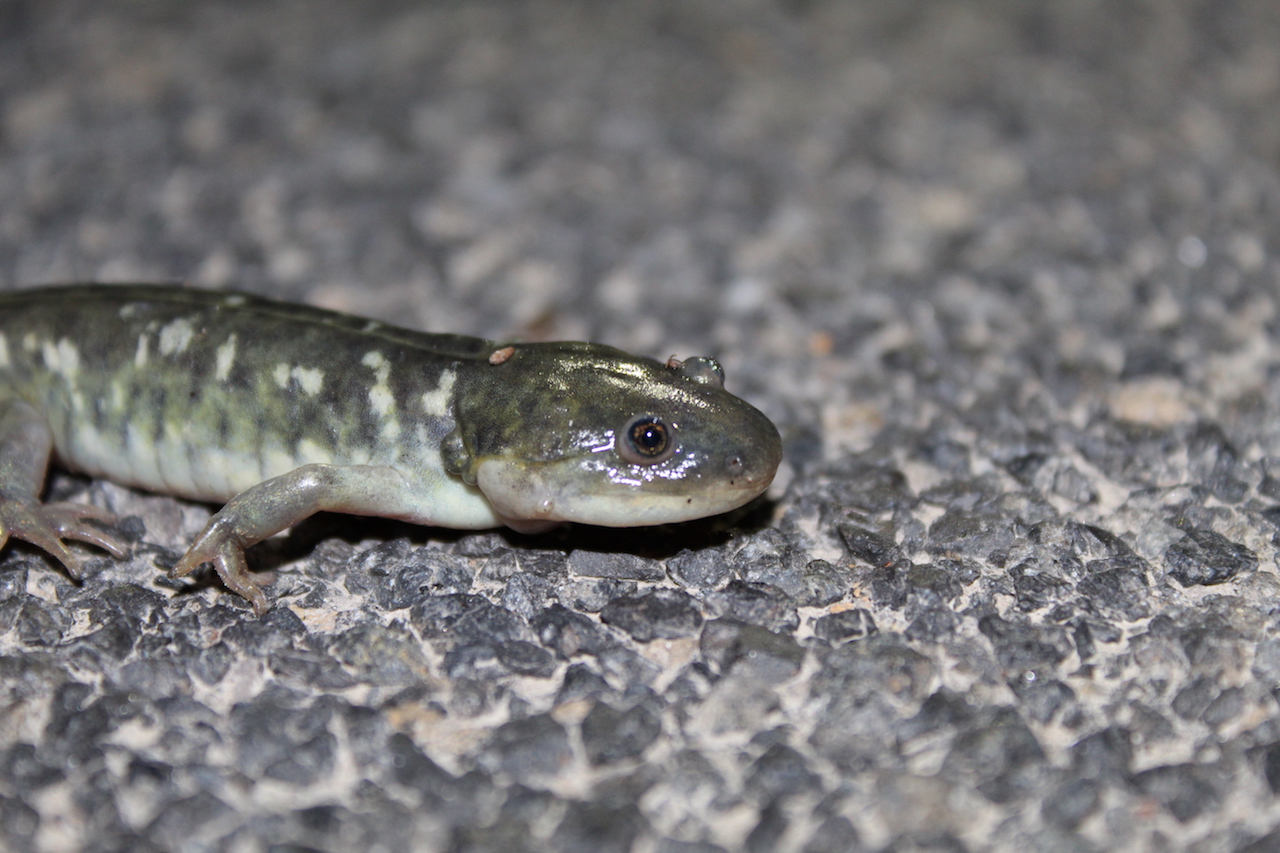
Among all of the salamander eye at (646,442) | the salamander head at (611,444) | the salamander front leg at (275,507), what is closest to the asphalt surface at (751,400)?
the salamander front leg at (275,507)

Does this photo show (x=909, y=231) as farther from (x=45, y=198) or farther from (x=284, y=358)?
(x=45, y=198)

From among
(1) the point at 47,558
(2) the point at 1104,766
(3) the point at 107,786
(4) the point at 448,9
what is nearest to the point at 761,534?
(2) the point at 1104,766

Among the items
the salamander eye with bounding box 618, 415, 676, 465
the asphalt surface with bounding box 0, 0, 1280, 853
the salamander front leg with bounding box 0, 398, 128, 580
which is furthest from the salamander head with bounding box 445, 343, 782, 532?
the salamander front leg with bounding box 0, 398, 128, 580

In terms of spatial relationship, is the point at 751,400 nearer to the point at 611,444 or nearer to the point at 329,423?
the point at 611,444

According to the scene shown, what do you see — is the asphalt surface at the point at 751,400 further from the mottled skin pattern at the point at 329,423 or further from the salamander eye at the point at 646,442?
the salamander eye at the point at 646,442

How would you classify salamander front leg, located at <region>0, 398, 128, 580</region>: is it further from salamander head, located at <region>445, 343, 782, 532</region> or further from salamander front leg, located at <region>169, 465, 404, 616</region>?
salamander head, located at <region>445, 343, 782, 532</region>
